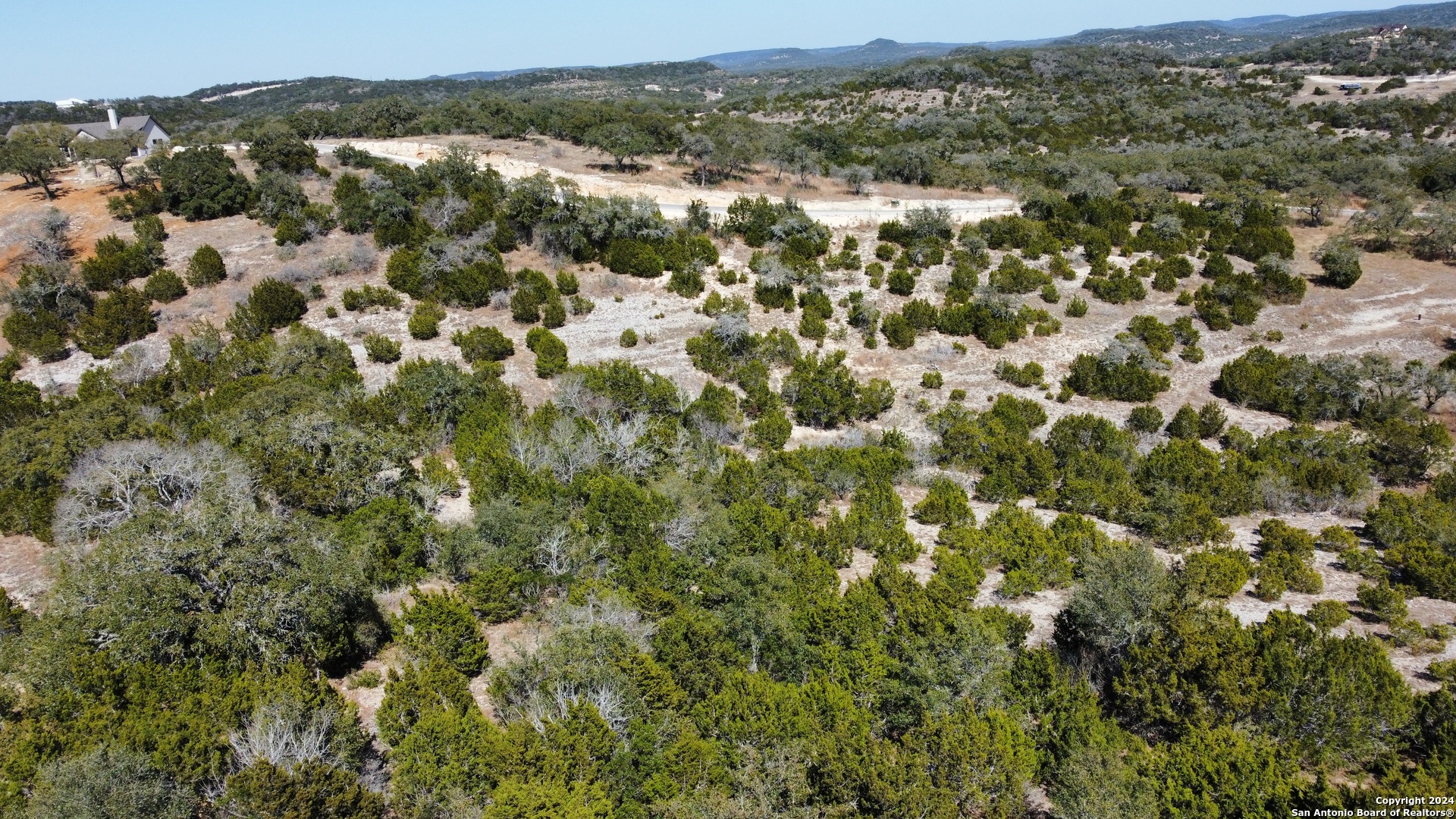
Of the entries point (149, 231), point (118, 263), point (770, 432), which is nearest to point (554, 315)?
point (770, 432)

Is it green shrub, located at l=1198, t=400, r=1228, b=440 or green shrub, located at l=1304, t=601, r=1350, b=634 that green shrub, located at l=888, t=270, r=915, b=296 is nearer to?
green shrub, located at l=1198, t=400, r=1228, b=440

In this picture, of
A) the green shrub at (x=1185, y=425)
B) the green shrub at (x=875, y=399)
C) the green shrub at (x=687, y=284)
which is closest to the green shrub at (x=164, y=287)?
the green shrub at (x=687, y=284)

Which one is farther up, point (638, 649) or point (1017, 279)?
point (1017, 279)

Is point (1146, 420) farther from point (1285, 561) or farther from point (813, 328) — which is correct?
point (813, 328)

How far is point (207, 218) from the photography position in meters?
36.1

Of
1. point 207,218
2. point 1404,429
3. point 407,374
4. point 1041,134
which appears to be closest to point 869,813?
point 407,374

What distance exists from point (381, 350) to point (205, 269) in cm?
1102

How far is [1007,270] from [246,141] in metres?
54.2

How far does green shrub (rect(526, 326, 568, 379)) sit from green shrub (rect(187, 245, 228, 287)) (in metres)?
14.8

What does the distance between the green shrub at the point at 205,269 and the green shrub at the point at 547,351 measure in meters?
14.8

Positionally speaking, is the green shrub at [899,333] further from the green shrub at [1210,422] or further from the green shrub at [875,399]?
the green shrub at [1210,422]

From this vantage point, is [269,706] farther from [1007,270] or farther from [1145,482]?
[1007,270]

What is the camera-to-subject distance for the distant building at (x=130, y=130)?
47.2m

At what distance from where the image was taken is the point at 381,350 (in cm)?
2748
